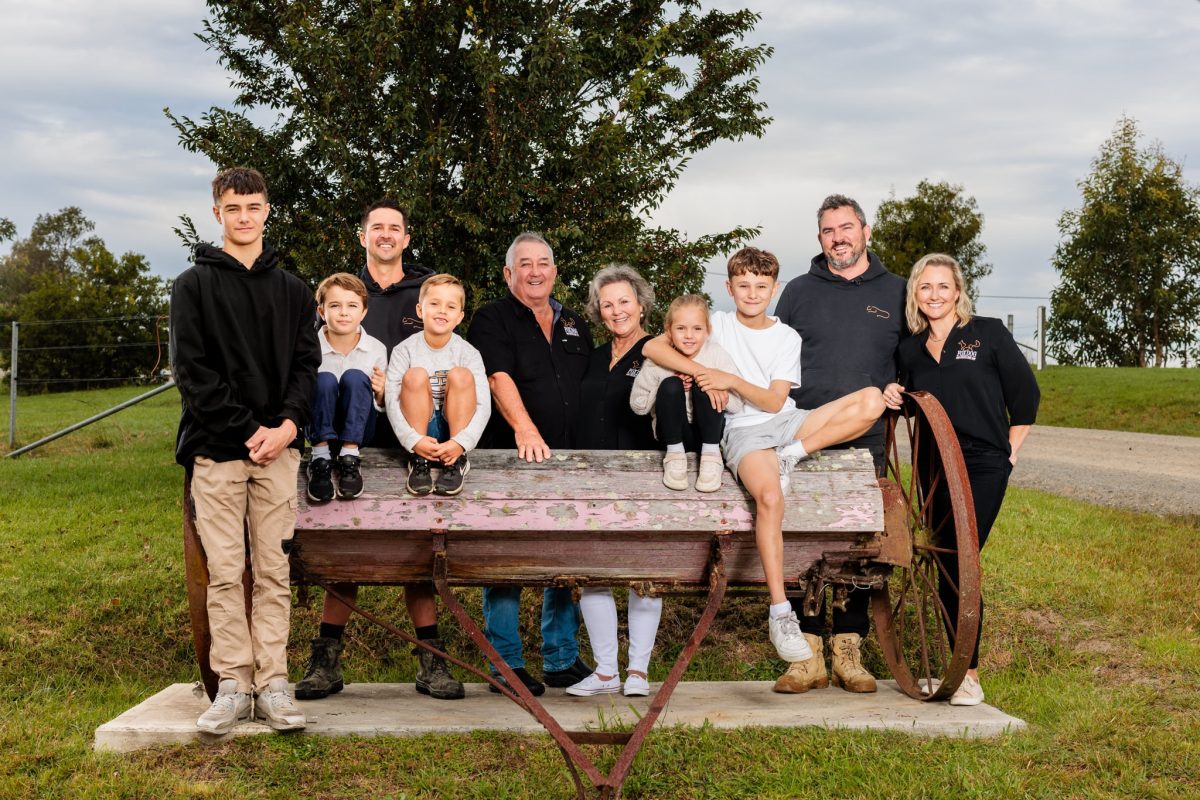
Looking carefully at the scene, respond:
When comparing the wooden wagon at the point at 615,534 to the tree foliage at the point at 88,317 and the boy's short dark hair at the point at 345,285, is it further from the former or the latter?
the tree foliage at the point at 88,317

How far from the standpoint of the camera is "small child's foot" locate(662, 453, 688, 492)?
4.45 metres

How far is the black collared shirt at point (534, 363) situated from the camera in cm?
500

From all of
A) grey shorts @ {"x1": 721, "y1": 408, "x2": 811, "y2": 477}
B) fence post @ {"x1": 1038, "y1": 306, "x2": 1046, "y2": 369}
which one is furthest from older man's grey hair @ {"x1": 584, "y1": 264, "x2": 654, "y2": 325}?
fence post @ {"x1": 1038, "y1": 306, "x2": 1046, "y2": 369}

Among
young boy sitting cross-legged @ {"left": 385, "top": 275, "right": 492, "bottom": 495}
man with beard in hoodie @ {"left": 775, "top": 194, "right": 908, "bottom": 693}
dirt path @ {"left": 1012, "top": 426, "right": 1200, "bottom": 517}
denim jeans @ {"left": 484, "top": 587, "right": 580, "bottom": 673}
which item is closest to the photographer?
young boy sitting cross-legged @ {"left": 385, "top": 275, "right": 492, "bottom": 495}

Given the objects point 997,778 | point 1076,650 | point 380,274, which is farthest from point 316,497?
point 1076,650

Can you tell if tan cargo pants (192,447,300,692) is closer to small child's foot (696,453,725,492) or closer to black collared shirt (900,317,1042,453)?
small child's foot (696,453,725,492)

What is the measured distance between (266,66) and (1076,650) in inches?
333

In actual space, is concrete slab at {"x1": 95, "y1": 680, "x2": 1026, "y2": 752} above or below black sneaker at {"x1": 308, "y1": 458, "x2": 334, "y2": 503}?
below

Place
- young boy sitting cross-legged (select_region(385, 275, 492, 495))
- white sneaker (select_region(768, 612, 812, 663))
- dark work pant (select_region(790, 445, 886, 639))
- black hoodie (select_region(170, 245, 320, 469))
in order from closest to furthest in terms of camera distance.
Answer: black hoodie (select_region(170, 245, 320, 469)) < young boy sitting cross-legged (select_region(385, 275, 492, 495)) < white sneaker (select_region(768, 612, 812, 663)) < dark work pant (select_region(790, 445, 886, 639))

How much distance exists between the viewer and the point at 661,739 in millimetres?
4453

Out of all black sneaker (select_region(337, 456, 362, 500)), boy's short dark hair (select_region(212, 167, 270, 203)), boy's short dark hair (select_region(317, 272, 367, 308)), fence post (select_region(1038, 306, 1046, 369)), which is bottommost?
black sneaker (select_region(337, 456, 362, 500))

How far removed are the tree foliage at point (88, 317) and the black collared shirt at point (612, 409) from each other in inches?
1171

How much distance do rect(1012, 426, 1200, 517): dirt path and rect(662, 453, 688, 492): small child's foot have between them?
7962 millimetres

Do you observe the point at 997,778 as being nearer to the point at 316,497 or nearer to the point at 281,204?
the point at 316,497
